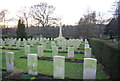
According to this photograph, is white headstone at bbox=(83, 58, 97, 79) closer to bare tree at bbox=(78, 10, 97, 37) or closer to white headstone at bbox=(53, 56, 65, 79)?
white headstone at bbox=(53, 56, 65, 79)

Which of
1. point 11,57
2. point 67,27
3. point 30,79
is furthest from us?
point 67,27

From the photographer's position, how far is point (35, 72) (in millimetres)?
5383

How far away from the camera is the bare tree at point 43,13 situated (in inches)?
1489

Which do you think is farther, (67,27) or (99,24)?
(99,24)

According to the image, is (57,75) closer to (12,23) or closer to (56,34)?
(56,34)

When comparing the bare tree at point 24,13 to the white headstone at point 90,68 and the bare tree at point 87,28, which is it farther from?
the white headstone at point 90,68

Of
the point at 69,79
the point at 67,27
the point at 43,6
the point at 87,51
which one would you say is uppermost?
the point at 43,6

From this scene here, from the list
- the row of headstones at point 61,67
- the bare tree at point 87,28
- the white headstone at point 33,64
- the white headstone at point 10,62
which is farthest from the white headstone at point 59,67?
the bare tree at point 87,28

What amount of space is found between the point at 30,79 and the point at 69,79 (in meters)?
1.58

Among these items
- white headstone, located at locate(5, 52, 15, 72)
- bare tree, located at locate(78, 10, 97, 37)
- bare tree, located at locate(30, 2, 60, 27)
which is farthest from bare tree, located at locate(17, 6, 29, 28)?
white headstone, located at locate(5, 52, 15, 72)

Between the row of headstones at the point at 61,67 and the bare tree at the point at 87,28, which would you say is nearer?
the row of headstones at the point at 61,67

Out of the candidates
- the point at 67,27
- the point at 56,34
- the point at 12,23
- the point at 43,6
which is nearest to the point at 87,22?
the point at 67,27

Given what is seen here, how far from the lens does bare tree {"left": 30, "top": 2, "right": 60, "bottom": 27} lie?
37812 millimetres

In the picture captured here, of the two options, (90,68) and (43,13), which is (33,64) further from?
(43,13)
